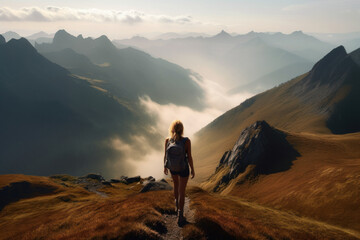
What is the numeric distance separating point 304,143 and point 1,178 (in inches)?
5553

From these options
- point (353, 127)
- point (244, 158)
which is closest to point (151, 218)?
→ point (244, 158)

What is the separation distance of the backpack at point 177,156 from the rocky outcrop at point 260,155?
93.8 m

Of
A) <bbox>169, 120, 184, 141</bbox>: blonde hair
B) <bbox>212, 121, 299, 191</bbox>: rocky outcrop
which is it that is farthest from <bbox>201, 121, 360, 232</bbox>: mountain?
<bbox>169, 120, 184, 141</bbox>: blonde hair

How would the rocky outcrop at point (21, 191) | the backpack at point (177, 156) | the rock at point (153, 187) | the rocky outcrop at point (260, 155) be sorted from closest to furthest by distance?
the backpack at point (177, 156)
the rock at point (153, 187)
the rocky outcrop at point (21, 191)
the rocky outcrop at point (260, 155)

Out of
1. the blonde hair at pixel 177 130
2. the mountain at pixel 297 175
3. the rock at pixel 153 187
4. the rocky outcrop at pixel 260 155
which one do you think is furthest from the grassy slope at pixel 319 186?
the blonde hair at pixel 177 130

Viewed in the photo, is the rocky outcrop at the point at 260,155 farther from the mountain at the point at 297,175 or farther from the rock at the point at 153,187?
the rock at the point at 153,187

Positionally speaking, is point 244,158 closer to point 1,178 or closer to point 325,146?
point 325,146

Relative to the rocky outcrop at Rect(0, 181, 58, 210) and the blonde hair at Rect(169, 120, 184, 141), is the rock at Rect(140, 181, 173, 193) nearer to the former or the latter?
the blonde hair at Rect(169, 120, 184, 141)

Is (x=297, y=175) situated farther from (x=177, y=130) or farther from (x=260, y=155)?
(x=177, y=130)

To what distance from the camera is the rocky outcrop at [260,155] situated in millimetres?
104375

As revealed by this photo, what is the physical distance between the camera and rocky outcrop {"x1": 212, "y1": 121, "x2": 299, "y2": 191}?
104375 mm

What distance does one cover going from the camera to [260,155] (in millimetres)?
111500

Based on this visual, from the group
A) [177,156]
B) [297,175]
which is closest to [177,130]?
[177,156]

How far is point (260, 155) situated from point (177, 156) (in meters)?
106
